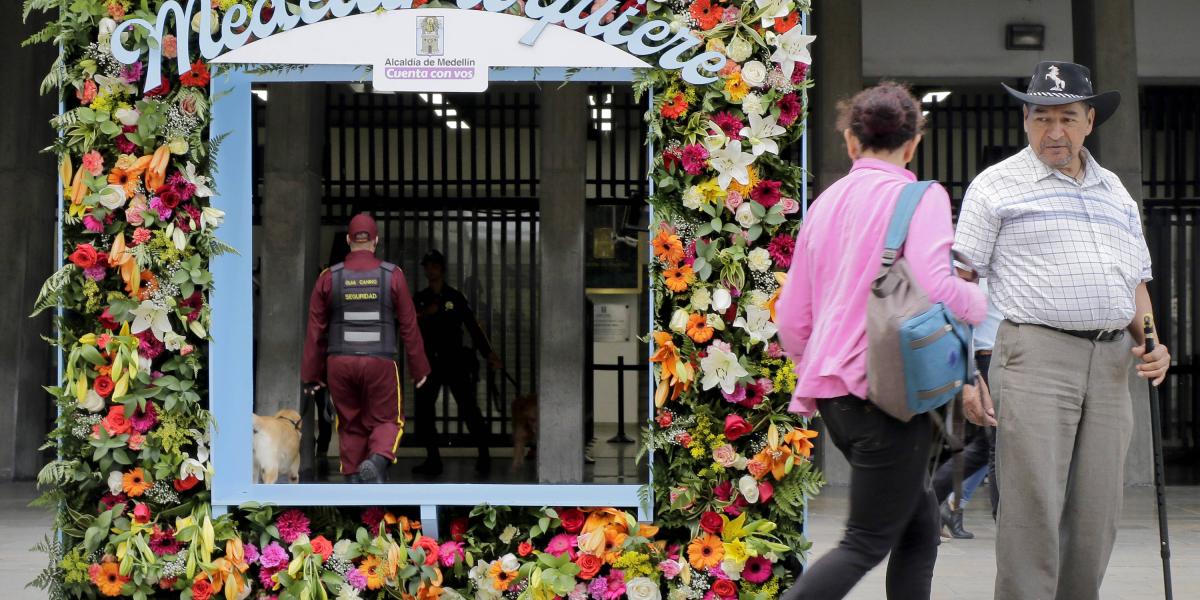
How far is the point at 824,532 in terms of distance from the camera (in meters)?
8.05

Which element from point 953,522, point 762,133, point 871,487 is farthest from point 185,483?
point 953,522

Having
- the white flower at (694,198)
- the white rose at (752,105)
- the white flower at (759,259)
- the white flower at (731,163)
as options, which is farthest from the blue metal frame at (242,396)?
the white rose at (752,105)

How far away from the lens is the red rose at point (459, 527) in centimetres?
534

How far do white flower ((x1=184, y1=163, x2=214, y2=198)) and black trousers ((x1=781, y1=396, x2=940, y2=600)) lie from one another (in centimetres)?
278

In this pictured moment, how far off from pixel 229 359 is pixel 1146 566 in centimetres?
482

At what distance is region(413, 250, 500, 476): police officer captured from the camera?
11.1 m

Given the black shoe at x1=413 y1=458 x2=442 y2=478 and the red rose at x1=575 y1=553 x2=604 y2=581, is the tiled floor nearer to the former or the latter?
the red rose at x1=575 y1=553 x2=604 y2=581

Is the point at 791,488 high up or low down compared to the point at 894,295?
down

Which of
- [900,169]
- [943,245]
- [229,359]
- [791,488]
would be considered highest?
[900,169]

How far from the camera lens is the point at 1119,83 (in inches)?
398

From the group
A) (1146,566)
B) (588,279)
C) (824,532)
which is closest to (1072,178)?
(1146,566)

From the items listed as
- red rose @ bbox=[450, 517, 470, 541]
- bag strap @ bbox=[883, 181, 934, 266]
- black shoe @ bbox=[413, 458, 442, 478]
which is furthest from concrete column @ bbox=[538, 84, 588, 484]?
bag strap @ bbox=[883, 181, 934, 266]

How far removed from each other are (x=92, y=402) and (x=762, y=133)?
2.89 m

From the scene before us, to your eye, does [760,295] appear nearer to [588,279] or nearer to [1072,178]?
[1072,178]
